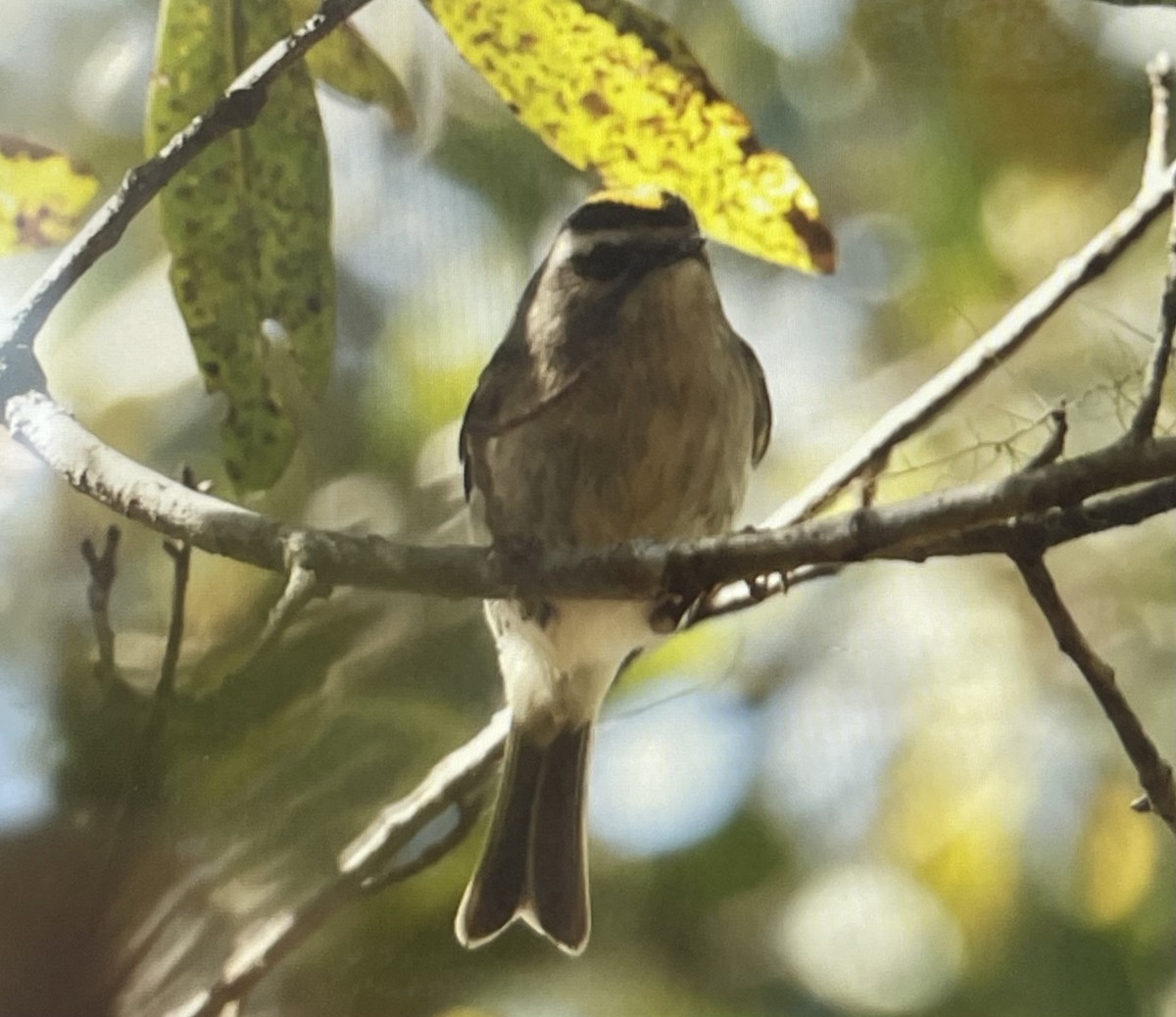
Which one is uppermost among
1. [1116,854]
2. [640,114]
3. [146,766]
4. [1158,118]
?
[640,114]

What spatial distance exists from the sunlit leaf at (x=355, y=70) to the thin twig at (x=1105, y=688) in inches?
19.9

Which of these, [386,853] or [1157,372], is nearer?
[1157,372]

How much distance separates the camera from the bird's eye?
2.72 feet

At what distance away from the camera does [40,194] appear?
88 cm

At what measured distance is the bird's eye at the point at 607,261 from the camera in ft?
2.72

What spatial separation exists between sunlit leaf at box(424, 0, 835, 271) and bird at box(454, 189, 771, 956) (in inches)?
1.4

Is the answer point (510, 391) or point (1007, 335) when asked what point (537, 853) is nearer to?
point (510, 391)

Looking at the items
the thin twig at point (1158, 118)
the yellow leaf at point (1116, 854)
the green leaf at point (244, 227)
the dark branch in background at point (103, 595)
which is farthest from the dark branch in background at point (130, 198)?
the yellow leaf at point (1116, 854)

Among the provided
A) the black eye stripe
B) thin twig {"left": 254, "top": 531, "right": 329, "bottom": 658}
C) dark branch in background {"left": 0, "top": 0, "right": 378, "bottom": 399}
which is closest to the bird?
the black eye stripe

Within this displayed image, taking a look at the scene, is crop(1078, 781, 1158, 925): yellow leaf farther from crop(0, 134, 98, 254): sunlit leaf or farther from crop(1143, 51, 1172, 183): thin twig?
crop(0, 134, 98, 254): sunlit leaf

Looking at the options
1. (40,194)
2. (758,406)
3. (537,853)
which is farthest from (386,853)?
(40,194)

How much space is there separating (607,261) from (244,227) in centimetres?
25

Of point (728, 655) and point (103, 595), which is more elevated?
point (103, 595)

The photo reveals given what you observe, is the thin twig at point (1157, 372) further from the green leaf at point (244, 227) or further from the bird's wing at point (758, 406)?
the green leaf at point (244, 227)
